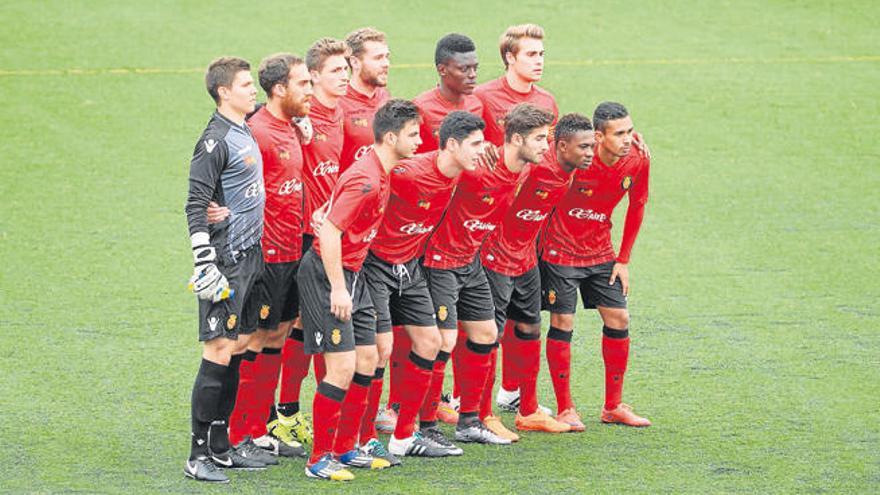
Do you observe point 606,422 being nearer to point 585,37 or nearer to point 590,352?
point 590,352

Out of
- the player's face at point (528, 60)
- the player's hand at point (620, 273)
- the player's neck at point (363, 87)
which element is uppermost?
the player's face at point (528, 60)

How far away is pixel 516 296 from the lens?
8586 mm

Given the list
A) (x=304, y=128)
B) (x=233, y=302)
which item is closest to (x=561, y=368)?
(x=304, y=128)

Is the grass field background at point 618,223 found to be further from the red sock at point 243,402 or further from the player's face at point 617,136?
the player's face at point 617,136

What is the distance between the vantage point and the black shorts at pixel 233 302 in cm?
725

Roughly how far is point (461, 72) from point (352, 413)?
2233 millimetres

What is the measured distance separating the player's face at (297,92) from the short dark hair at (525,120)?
1096 mm

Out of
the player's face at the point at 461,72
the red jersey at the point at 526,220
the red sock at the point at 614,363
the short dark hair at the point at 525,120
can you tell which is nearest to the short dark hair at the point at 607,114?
the red jersey at the point at 526,220

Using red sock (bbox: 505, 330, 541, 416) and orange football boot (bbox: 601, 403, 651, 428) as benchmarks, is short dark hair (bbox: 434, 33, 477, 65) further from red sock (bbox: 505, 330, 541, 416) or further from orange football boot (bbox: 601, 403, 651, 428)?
orange football boot (bbox: 601, 403, 651, 428)

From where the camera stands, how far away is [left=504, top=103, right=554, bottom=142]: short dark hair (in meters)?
7.92

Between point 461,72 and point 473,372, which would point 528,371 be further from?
point 461,72

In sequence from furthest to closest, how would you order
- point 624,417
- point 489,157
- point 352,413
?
point 624,417 → point 489,157 → point 352,413

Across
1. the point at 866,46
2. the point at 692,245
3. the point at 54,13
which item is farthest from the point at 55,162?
the point at 866,46

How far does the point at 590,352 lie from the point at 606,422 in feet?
4.45
